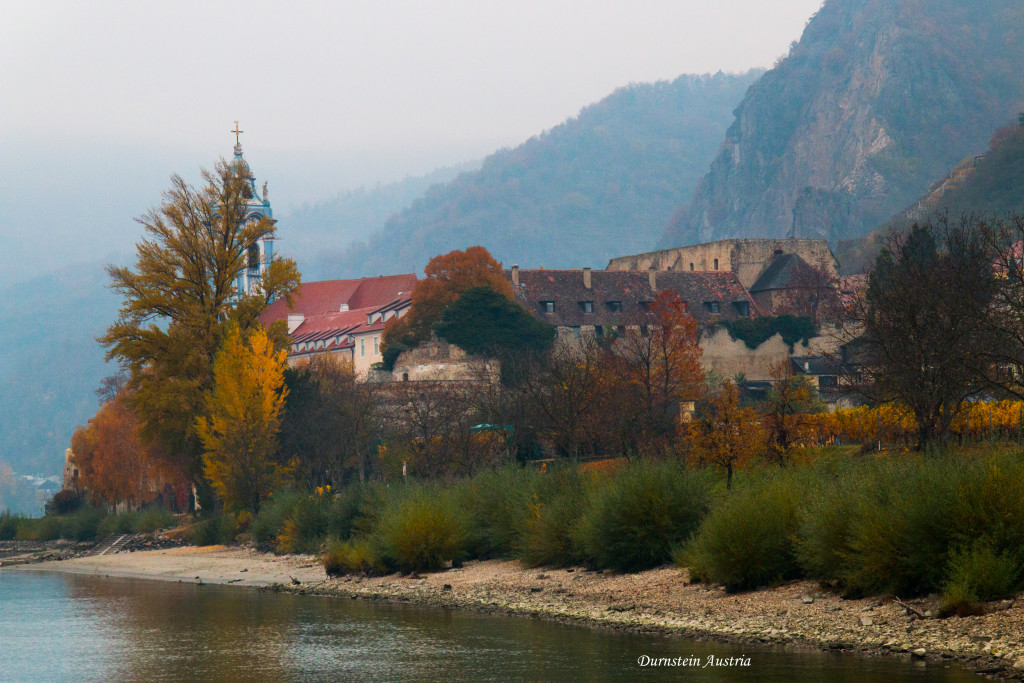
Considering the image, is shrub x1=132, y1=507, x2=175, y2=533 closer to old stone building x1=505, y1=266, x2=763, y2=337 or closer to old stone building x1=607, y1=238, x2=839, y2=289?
old stone building x1=505, y1=266, x2=763, y2=337

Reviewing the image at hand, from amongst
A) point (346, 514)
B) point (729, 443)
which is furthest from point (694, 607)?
point (346, 514)

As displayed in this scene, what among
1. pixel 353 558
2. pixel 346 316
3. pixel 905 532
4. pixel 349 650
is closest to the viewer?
pixel 905 532

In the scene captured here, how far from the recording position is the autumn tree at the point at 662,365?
45531 mm

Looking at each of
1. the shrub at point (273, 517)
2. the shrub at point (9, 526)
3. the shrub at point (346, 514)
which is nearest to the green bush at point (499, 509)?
the shrub at point (346, 514)

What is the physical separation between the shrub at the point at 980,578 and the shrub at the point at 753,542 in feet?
12.5

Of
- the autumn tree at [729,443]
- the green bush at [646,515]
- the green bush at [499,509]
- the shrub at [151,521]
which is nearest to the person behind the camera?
the green bush at [646,515]

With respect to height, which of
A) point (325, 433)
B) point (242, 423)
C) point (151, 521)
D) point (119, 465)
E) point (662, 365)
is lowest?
point (151, 521)

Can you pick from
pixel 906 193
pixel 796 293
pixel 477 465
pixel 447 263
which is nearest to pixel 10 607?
pixel 477 465

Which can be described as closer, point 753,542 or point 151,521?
point 753,542

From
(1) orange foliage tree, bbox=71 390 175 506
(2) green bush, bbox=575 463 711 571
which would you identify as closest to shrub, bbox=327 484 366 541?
(2) green bush, bbox=575 463 711 571

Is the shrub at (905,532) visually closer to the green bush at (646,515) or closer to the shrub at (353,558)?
the green bush at (646,515)

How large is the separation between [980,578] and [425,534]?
52.9ft

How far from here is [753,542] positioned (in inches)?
828

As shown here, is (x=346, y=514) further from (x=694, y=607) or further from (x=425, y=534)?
(x=694, y=607)
